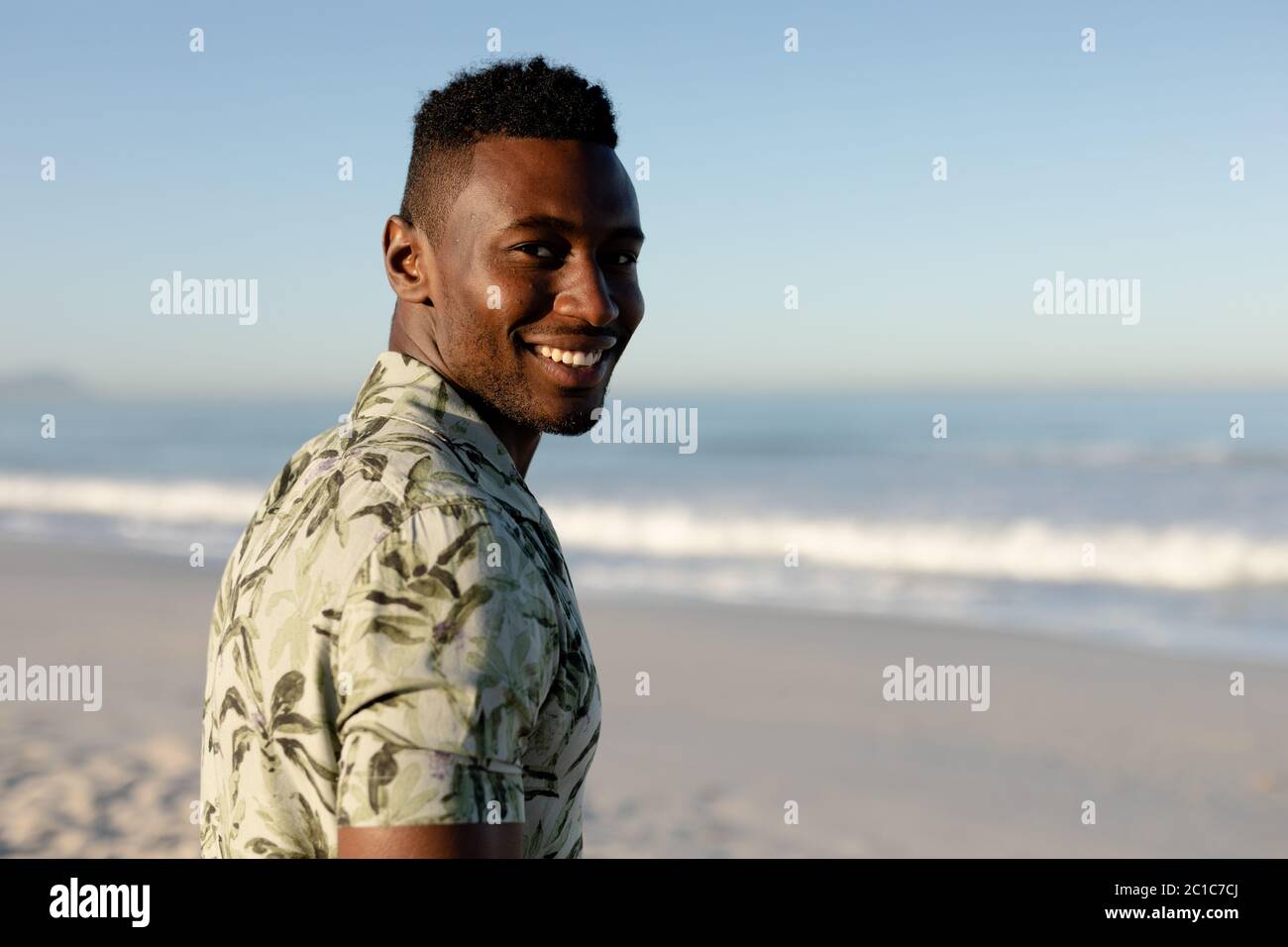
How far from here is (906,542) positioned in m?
15.9

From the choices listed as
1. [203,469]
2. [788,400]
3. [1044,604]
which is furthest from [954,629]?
[788,400]

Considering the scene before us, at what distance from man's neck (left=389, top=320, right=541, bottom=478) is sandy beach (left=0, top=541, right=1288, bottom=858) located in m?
4.27

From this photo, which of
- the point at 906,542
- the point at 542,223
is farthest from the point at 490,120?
A: the point at 906,542

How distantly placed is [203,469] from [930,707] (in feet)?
82.7

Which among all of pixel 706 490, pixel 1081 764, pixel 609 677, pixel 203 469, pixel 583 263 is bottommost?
pixel 1081 764

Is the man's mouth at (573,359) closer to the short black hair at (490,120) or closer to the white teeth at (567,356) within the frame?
the white teeth at (567,356)

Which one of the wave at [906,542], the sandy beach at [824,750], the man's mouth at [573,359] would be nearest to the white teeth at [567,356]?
the man's mouth at [573,359]

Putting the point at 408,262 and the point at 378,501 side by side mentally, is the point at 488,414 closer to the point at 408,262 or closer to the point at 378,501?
the point at 408,262

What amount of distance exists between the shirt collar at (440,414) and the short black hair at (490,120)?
225mm

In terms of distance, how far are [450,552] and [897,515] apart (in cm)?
1798

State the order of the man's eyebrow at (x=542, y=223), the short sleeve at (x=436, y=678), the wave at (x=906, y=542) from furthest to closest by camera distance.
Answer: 1. the wave at (x=906, y=542)
2. the man's eyebrow at (x=542, y=223)
3. the short sleeve at (x=436, y=678)

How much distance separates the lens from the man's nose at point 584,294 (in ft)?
5.66

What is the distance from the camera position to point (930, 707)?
8.08 meters
